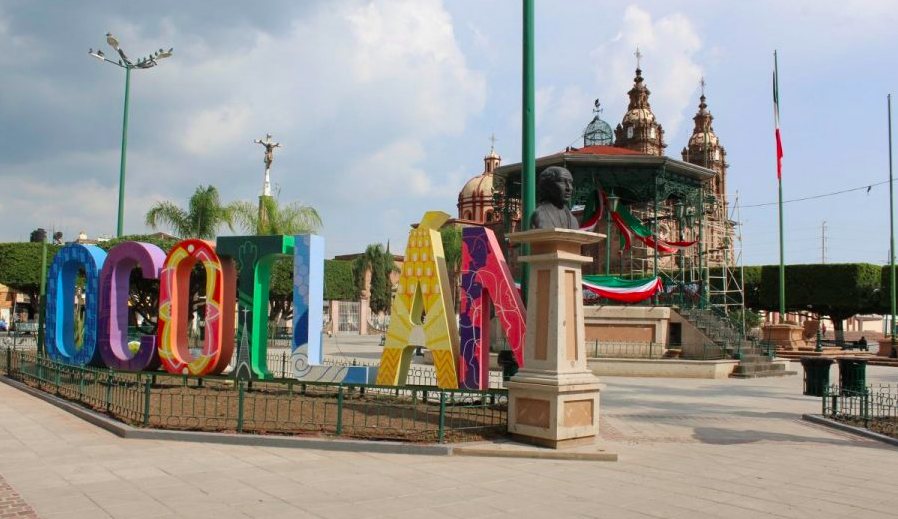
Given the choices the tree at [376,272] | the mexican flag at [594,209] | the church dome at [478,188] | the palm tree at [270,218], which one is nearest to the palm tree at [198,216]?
the palm tree at [270,218]

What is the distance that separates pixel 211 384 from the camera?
16.4 meters

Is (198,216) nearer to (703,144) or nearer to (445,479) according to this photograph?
(445,479)

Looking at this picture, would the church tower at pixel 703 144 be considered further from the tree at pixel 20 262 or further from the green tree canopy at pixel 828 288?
the tree at pixel 20 262

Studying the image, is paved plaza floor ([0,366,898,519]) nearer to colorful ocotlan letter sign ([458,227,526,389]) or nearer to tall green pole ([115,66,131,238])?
colorful ocotlan letter sign ([458,227,526,389])

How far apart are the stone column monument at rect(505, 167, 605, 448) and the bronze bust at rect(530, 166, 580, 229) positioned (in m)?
0.02

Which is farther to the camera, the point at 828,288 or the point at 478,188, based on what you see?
the point at 478,188

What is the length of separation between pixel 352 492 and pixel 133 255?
1029 cm

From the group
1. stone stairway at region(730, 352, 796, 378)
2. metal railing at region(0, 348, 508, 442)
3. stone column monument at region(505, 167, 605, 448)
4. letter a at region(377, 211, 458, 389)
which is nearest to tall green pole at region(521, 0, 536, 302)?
stone column monument at region(505, 167, 605, 448)

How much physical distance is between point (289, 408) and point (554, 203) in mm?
4915

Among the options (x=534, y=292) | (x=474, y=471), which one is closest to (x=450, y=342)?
(x=534, y=292)

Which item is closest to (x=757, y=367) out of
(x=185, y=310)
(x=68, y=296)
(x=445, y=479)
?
(x=185, y=310)

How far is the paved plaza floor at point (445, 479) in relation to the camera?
6.91 metres

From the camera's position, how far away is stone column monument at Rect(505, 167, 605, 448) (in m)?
9.88

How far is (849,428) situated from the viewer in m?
12.5
